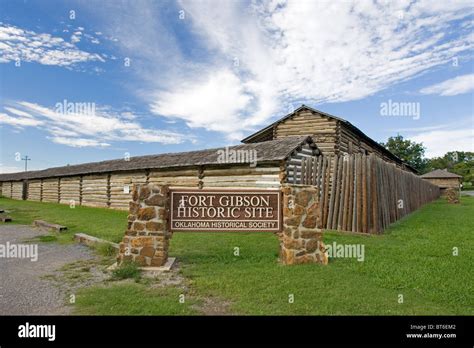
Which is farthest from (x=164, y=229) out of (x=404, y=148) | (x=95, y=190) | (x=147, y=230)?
(x=404, y=148)

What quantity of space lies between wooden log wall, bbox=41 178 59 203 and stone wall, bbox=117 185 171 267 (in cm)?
2738

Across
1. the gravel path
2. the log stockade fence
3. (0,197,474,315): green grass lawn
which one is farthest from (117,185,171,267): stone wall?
the log stockade fence

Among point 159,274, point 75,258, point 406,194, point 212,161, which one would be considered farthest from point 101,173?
point 406,194

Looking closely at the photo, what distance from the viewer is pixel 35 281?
5195mm

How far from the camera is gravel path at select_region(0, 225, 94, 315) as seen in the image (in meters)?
4.03

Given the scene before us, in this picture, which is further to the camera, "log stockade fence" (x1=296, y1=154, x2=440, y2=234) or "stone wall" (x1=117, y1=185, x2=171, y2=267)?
"log stockade fence" (x1=296, y1=154, x2=440, y2=234)

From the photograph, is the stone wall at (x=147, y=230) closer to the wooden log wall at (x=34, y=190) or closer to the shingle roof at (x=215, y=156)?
the shingle roof at (x=215, y=156)

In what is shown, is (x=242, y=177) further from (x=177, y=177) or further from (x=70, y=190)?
(x=70, y=190)

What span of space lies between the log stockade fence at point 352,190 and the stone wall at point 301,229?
3432mm

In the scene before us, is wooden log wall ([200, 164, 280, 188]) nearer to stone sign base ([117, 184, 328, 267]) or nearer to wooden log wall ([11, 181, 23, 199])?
stone sign base ([117, 184, 328, 267])
